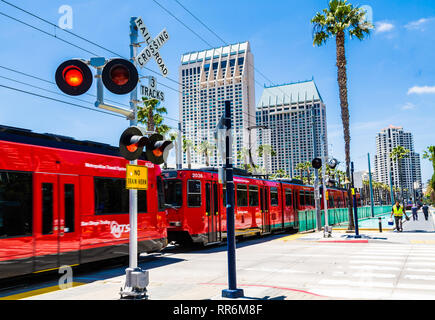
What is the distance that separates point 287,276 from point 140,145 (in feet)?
17.7

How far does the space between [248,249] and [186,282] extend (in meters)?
7.99

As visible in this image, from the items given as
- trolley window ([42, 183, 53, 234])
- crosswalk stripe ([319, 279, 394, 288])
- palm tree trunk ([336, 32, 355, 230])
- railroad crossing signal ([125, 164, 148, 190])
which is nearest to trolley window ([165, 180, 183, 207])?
trolley window ([42, 183, 53, 234])

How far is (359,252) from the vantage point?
50.4 ft

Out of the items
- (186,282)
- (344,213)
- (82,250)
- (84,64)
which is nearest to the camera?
(84,64)

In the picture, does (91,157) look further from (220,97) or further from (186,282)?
(220,97)

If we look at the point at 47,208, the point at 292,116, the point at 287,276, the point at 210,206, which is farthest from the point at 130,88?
the point at 292,116

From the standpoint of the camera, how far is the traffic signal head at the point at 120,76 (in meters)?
6.68

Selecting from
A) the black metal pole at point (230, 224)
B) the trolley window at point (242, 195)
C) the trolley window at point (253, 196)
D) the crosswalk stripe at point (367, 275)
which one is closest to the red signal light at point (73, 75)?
the black metal pole at point (230, 224)

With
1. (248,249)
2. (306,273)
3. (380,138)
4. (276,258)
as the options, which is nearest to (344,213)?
(248,249)

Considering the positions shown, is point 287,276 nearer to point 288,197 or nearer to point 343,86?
point 288,197

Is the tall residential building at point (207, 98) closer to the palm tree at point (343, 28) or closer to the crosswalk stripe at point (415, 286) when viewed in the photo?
the palm tree at point (343, 28)

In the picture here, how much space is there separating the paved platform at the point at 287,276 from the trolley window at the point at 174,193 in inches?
81.7

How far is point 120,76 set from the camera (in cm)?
675

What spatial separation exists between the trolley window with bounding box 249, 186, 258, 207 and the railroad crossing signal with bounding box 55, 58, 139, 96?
15197 millimetres
